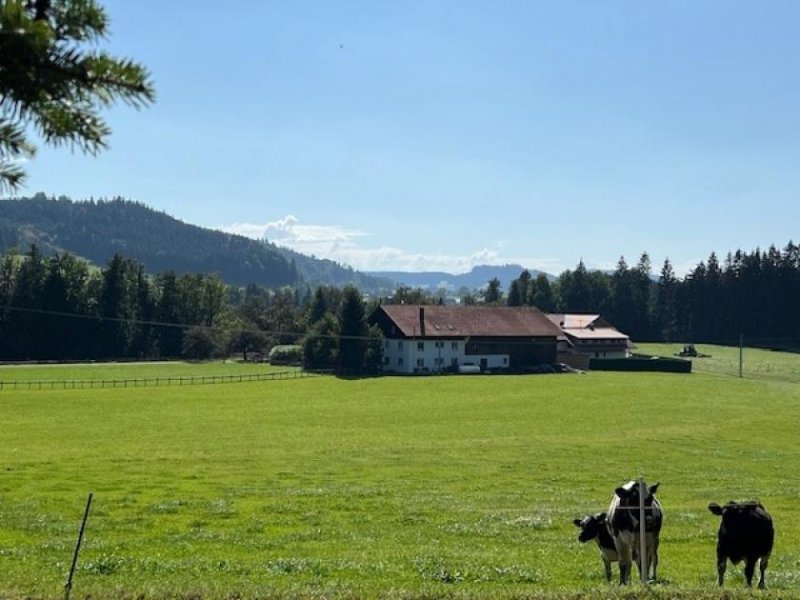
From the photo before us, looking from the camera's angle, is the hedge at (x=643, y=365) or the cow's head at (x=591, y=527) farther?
the hedge at (x=643, y=365)

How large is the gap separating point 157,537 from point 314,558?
4.28 meters

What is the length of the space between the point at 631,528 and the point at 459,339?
91.6 m

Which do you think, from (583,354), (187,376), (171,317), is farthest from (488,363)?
(171,317)

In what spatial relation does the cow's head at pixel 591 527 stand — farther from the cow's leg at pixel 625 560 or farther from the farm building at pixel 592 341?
the farm building at pixel 592 341

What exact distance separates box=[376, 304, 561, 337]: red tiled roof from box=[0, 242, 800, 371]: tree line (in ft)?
17.1

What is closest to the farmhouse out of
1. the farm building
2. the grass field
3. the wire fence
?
the farm building

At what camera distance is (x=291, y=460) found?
1319 inches

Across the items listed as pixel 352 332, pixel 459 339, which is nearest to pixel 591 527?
pixel 352 332

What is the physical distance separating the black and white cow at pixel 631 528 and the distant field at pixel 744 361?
88610 mm

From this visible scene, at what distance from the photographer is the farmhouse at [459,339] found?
4013 inches

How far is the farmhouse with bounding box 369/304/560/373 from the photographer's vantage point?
101938mm

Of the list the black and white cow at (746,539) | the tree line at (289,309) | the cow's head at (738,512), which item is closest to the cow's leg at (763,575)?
the black and white cow at (746,539)

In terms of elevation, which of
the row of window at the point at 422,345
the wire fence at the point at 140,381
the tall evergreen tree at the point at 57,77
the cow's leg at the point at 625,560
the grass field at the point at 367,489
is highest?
the tall evergreen tree at the point at 57,77

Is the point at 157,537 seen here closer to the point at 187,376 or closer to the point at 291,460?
the point at 291,460
